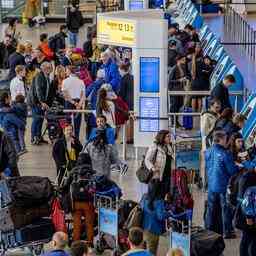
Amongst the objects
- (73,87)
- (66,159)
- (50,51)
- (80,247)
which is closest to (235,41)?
(50,51)

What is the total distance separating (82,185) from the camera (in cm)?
1348

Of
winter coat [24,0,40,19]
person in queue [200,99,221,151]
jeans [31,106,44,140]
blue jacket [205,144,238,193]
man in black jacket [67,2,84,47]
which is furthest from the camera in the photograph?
winter coat [24,0,40,19]

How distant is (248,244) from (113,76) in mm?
8149

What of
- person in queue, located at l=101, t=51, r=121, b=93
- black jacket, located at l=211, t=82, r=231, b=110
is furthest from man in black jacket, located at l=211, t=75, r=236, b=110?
person in queue, located at l=101, t=51, r=121, b=93

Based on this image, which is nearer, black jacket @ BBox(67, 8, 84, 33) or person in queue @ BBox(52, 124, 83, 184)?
person in queue @ BBox(52, 124, 83, 184)

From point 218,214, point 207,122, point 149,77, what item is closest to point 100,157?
point 218,214

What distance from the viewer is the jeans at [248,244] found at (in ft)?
42.3

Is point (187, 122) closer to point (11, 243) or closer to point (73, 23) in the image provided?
point (11, 243)

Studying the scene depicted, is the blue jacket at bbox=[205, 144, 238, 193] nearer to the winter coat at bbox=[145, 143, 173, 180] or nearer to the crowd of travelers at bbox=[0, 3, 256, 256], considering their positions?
the crowd of travelers at bbox=[0, 3, 256, 256]

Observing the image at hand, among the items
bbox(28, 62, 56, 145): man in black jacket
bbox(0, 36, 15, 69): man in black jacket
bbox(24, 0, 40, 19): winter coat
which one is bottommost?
bbox(28, 62, 56, 145): man in black jacket

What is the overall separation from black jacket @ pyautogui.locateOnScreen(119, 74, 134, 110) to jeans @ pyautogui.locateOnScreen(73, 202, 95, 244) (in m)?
6.24

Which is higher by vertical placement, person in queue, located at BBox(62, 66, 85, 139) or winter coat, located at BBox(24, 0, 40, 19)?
winter coat, located at BBox(24, 0, 40, 19)

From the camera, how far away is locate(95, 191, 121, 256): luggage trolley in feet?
43.6

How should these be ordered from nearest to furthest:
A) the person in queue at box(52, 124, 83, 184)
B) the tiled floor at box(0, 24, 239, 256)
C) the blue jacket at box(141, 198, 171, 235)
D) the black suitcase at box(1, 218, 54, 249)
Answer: the blue jacket at box(141, 198, 171, 235)
the black suitcase at box(1, 218, 54, 249)
the tiled floor at box(0, 24, 239, 256)
the person in queue at box(52, 124, 83, 184)
